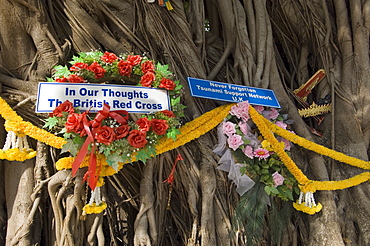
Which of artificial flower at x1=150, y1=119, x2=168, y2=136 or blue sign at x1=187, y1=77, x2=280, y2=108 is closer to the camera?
artificial flower at x1=150, y1=119, x2=168, y2=136

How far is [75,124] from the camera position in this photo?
1625mm

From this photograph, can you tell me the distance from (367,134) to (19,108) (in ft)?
8.71

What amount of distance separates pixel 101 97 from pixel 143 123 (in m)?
0.31

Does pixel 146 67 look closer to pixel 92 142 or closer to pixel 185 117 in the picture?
pixel 185 117

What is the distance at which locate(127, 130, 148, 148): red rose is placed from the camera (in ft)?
Answer: 5.49

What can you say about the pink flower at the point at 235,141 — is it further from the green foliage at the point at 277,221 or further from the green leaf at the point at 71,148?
the green leaf at the point at 71,148

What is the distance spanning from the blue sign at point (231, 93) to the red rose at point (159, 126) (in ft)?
1.29

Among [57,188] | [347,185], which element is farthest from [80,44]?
[347,185]

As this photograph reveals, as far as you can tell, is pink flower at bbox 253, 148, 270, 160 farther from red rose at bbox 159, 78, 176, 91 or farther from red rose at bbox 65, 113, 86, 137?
red rose at bbox 65, 113, 86, 137

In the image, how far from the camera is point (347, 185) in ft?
7.43

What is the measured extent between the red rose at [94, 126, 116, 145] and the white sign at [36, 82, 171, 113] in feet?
0.59

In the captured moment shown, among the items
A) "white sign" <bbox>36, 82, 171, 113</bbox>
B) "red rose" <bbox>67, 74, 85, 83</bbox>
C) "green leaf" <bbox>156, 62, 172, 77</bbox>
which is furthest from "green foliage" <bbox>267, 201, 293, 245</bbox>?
"red rose" <bbox>67, 74, 85, 83</bbox>

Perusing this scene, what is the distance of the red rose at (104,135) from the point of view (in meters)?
1.62

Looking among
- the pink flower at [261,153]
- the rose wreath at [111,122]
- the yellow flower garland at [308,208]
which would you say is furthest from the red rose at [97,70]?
the yellow flower garland at [308,208]
